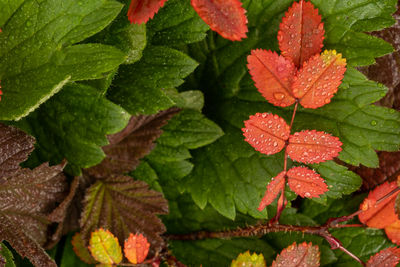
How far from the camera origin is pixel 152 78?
93 cm

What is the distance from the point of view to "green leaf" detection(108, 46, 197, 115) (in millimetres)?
917

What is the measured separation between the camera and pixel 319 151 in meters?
0.88

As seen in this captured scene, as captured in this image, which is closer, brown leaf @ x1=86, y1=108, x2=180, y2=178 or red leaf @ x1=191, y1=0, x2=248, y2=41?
red leaf @ x1=191, y1=0, x2=248, y2=41

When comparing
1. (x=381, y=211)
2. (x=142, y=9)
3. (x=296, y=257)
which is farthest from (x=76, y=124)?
(x=381, y=211)

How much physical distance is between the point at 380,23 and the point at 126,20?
1.52 ft

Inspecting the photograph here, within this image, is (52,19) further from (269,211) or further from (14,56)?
(269,211)

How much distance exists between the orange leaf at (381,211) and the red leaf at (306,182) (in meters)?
0.16

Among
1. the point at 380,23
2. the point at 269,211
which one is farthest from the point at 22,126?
the point at 380,23

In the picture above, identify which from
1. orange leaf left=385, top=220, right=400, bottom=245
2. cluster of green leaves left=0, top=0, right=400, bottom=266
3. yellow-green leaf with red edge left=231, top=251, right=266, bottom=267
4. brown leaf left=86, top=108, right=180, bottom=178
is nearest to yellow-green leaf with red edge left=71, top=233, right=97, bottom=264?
cluster of green leaves left=0, top=0, right=400, bottom=266

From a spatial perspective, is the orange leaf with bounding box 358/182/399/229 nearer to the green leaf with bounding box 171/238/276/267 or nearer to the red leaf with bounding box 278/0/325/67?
the green leaf with bounding box 171/238/276/267

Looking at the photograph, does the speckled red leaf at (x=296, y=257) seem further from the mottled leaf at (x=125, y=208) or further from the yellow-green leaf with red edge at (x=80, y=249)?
the yellow-green leaf with red edge at (x=80, y=249)

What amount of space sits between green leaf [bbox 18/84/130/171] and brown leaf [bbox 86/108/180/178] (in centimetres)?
11

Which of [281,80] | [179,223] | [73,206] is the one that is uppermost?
[281,80]

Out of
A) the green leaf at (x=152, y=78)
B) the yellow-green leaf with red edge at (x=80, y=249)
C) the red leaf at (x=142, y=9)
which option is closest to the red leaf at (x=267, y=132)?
the green leaf at (x=152, y=78)
